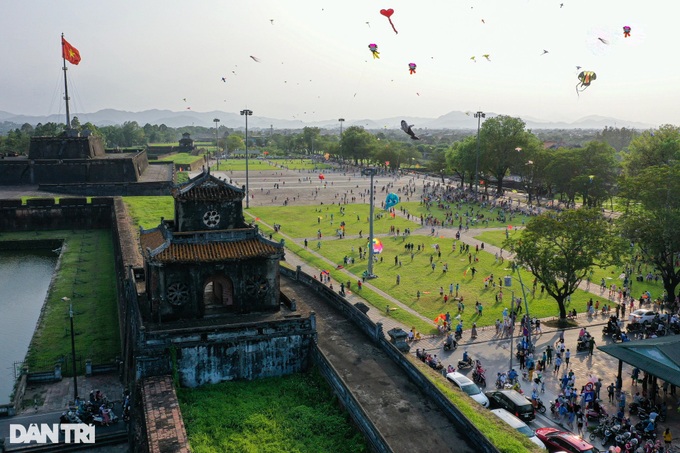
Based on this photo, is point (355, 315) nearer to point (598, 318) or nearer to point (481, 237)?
point (598, 318)

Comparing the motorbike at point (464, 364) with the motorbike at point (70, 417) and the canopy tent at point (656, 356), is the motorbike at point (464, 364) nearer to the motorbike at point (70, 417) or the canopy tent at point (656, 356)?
the canopy tent at point (656, 356)

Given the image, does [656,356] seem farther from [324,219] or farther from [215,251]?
[324,219]

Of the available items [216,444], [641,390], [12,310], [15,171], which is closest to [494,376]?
[641,390]

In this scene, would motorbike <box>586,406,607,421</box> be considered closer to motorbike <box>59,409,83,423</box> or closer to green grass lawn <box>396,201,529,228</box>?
motorbike <box>59,409,83,423</box>

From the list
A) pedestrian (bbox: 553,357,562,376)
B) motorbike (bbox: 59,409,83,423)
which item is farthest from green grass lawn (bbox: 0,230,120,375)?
pedestrian (bbox: 553,357,562,376)

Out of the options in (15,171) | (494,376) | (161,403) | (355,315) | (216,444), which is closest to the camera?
(216,444)

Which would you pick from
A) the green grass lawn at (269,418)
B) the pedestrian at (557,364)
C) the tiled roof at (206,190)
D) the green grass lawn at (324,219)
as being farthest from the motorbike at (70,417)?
the green grass lawn at (324,219)
